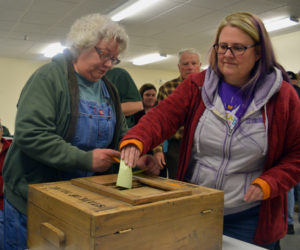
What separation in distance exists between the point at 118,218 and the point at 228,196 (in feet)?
1.78

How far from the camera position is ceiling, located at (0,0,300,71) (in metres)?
4.56

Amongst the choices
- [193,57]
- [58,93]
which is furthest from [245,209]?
[193,57]

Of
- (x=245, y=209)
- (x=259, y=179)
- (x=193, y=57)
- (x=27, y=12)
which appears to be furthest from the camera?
(x=27, y=12)

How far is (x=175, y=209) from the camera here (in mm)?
842

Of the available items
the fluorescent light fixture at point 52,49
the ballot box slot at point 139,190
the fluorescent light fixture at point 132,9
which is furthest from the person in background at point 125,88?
A: the fluorescent light fixture at point 52,49

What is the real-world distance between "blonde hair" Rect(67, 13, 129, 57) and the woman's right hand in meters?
0.50

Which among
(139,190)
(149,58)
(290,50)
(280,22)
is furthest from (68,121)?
(149,58)

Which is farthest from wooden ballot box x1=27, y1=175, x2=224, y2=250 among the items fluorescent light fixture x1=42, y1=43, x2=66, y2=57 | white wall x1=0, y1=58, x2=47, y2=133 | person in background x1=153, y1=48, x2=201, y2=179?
white wall x1=0, y1=58, x2=47, y2=133

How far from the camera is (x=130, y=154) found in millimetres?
1020

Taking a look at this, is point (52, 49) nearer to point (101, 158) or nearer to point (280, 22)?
point (280, 22)

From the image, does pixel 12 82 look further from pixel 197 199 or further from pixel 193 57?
pixel 197 199

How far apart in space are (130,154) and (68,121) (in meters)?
0.31

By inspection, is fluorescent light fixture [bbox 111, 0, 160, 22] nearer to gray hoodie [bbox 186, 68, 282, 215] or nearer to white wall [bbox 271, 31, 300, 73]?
white wall [bbox 271, 31, 300, 73]

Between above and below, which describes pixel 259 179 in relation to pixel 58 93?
below
